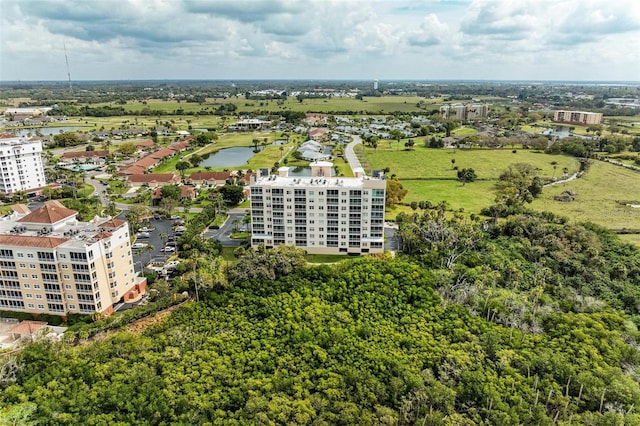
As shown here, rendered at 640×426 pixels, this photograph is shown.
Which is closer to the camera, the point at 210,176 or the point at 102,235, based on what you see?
the point at 102,235

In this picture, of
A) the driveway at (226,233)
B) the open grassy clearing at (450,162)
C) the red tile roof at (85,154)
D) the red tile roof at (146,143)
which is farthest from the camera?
the red tile roof at (146,143)

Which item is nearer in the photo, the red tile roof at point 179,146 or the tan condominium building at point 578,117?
the red tile roof at point 179,146

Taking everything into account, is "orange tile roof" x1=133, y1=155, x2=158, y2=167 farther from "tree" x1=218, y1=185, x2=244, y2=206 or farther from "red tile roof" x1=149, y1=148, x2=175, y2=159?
"tree" x1=218, y1=185, x2=244, y2=206

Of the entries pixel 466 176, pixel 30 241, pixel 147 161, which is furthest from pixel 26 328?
pixel 466 176

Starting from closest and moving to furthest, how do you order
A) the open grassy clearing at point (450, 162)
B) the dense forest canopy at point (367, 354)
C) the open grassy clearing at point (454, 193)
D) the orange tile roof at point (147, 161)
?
the dense forest canopy at point (367, 354) → the open grassy clearing at point (454, 193) → the open grassy clearing at point (450, 162) → the orange tile roof at point (147, 161)

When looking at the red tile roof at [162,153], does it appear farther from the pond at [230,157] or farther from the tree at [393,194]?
the tree at [393,194]

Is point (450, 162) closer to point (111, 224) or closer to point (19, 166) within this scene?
point (111, 224)

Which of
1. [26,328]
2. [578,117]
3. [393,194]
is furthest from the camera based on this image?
[578,117]

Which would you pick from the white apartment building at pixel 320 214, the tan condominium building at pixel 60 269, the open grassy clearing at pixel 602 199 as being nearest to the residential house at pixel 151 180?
the white apartment building at pixel 320 214
